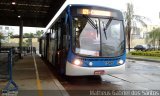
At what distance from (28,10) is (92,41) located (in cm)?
3176

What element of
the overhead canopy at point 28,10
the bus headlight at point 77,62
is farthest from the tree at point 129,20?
the bus headlight at point 77,62

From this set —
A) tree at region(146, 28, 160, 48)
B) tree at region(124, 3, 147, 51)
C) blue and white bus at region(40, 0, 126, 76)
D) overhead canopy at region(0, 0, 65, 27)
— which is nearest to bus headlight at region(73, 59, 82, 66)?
blue and white bus at region(40, 0, 126, 76)

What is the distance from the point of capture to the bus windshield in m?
13.6

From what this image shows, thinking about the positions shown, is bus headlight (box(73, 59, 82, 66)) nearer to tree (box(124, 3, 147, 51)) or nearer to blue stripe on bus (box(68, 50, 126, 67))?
blue stripe on bus (box(68, 50, 126, 67))

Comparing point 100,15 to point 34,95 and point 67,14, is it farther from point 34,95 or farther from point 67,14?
point 34,95

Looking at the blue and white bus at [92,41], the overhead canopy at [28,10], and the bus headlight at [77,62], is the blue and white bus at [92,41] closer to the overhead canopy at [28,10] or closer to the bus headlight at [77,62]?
the bus headlight at [77,62]

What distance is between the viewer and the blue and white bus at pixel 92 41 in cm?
1345

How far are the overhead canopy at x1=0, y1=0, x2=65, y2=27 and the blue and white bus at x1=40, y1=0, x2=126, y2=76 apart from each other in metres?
15.1

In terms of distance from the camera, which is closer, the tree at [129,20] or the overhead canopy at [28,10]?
the overhead canopy at [28,10]

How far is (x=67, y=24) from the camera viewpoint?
1391cm

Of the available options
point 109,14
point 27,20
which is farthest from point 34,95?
point 27,20

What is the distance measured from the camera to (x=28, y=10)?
44219mm

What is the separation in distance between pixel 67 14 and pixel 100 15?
1.41 metres

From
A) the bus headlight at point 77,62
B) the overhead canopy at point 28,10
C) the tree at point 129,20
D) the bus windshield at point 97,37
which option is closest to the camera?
the bus headlight at point 77,62
